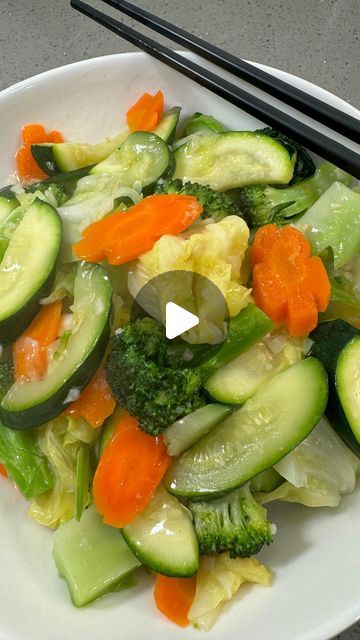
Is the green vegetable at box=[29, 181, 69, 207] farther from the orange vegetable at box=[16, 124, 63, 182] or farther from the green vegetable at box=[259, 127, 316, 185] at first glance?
the green vegetable at box=[259, 127, 316, 185]

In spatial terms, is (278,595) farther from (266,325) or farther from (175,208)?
(175,208)

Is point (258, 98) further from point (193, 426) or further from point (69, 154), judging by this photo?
point (193, 426)

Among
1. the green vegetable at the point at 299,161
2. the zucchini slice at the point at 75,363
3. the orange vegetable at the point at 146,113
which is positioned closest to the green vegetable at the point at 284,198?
the green vegetable at the point at 299,161

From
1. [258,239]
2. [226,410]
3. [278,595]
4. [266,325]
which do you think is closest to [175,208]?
[258,239]

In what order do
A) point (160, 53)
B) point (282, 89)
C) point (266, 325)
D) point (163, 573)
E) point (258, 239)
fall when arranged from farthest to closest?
point (160, 53) → point (282, 89) → point (258, 239) → point (266, 325) → point (163, 573)

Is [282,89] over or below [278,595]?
over

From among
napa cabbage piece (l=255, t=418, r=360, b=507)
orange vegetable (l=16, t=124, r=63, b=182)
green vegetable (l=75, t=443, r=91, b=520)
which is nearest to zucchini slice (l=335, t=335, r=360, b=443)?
napa cabbage piece (l=255, t=418, r=360, b=507)
